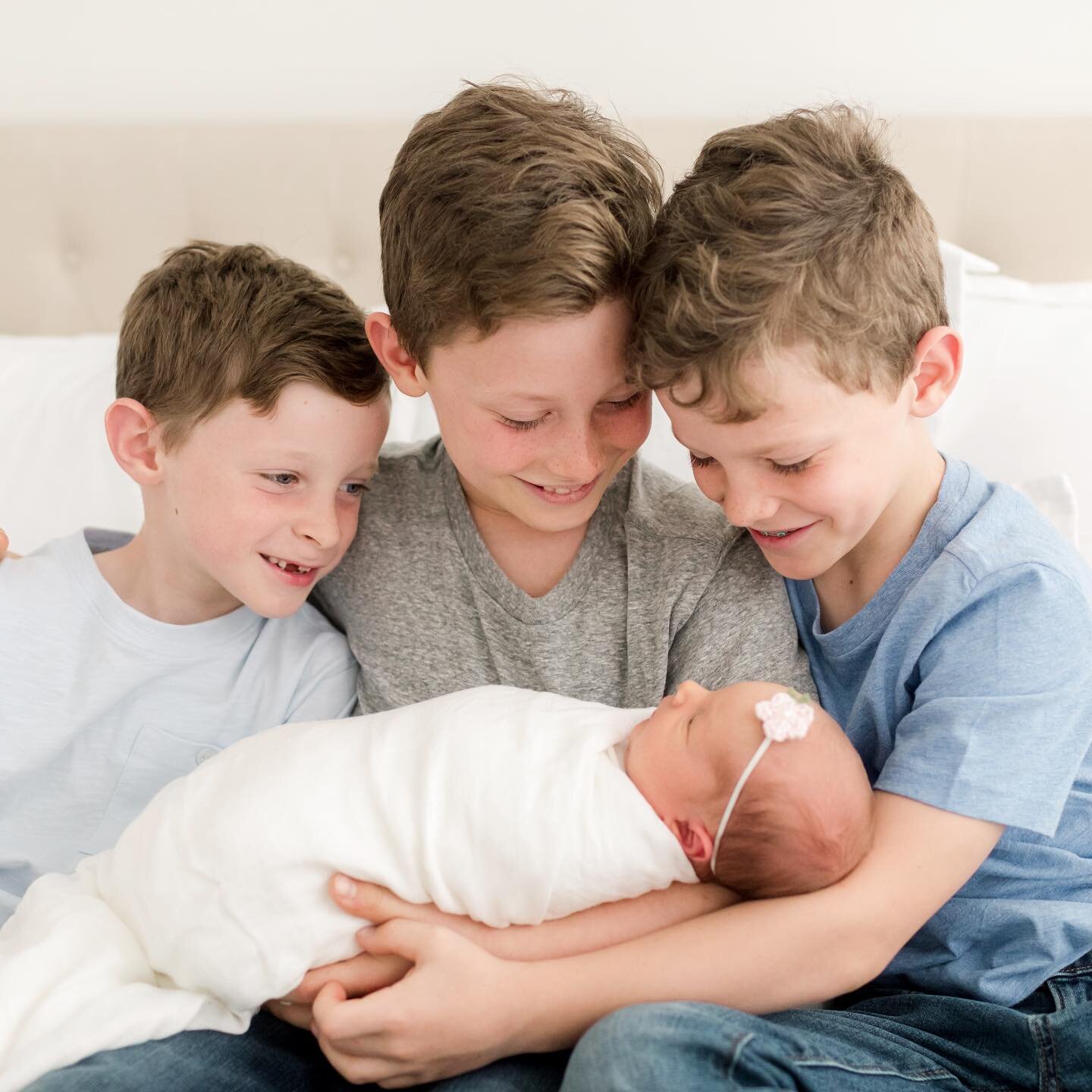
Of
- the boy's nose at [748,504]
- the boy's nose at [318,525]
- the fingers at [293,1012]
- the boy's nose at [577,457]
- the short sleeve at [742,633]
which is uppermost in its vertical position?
the boy's nose at [577,457]

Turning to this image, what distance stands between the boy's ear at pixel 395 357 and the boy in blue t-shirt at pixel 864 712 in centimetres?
28

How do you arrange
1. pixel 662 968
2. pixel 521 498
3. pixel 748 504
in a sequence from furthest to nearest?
pixel 521 498
pixel 748 504
pixel 662 968

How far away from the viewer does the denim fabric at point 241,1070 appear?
3.34 ft

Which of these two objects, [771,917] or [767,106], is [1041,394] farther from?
[771,917]

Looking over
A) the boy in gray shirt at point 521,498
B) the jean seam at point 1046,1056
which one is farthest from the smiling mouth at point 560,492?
the jean seam at point 1046,1056

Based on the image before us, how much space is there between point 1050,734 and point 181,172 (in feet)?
6.15

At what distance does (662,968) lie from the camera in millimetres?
1089

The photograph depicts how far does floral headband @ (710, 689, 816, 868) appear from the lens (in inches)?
43.5

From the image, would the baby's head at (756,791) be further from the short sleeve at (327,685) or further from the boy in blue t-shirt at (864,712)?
the short sleeve at (327,685)

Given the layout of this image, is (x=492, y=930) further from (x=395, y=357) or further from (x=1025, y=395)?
(x=1025, y=395)

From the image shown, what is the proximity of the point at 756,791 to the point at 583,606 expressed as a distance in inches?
15.8

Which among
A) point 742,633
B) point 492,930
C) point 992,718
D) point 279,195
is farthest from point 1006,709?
point 279,195

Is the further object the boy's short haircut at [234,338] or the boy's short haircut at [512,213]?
the boy's short haircut at [234,338]

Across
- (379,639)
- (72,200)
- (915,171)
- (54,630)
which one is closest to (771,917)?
(379,639)
